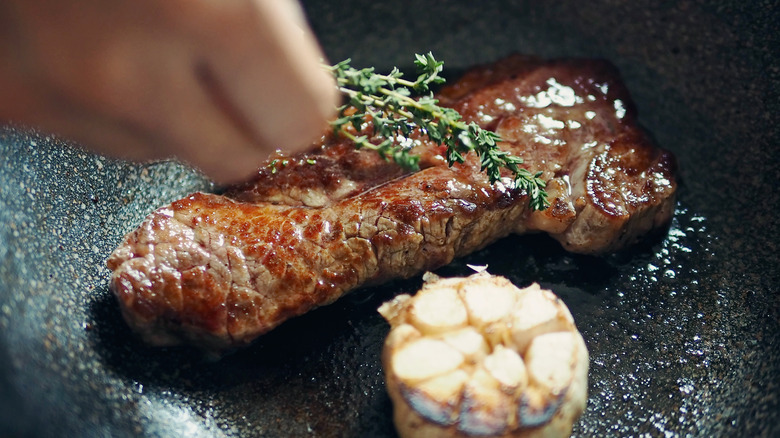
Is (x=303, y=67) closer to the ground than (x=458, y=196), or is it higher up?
higher up

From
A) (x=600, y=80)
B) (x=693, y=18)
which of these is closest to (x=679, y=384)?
(x=600, y=80)

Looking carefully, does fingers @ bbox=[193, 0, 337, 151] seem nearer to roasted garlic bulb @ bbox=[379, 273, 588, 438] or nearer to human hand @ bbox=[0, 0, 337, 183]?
human hand @ bbox=[0, 0, 337, 183]

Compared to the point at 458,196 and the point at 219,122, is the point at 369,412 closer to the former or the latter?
the point at 458,196

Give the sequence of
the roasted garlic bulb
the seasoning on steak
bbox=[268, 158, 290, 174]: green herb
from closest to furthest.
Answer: the roasted garlic bulb
the seasoning on steak
bbox=[268, 158, 290, 174]: green herb

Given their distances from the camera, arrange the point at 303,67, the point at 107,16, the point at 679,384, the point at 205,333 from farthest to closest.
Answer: the point at 679,384, the point at 205,333, the point at 303,67, the point at 107,16

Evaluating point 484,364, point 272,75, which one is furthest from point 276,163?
point 484,364

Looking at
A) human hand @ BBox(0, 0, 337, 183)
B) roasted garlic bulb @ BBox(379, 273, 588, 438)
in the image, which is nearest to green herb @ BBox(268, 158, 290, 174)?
human hand @ BBox(0, 0, 337, 183)

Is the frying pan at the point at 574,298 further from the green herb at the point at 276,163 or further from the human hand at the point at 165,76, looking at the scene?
the green herb at the point at 276,163
